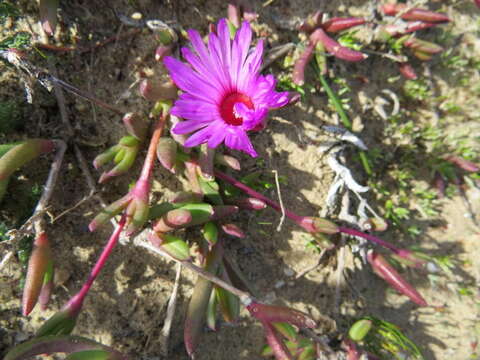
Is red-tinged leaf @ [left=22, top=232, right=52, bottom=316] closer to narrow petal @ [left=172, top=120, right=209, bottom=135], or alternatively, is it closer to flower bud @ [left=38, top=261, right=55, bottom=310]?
flower bud @ [left=38, top=261, right=55, bottom=310]

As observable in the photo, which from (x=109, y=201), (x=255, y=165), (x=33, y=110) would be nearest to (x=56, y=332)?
(x=109, y=201)

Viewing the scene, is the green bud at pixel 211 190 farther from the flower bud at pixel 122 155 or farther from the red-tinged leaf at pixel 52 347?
the red-tinged leaf at pixel 52 347

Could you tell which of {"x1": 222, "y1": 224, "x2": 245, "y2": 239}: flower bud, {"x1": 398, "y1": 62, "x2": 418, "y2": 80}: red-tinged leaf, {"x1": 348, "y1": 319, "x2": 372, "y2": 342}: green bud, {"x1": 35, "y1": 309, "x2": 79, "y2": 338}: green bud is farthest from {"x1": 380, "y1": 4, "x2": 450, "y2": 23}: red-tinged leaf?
{"x1": 35, "y1": 309, "x2": 79, "y2": 338}: green bud

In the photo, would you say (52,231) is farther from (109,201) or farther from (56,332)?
(56,332)

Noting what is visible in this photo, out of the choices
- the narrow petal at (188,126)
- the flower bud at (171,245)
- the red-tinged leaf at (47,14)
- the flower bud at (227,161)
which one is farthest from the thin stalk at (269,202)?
the red-tinged leaf at (47,14)

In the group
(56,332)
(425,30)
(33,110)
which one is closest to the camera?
(56,332)

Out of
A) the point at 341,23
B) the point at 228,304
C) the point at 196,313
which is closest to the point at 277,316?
the point at 228,304
